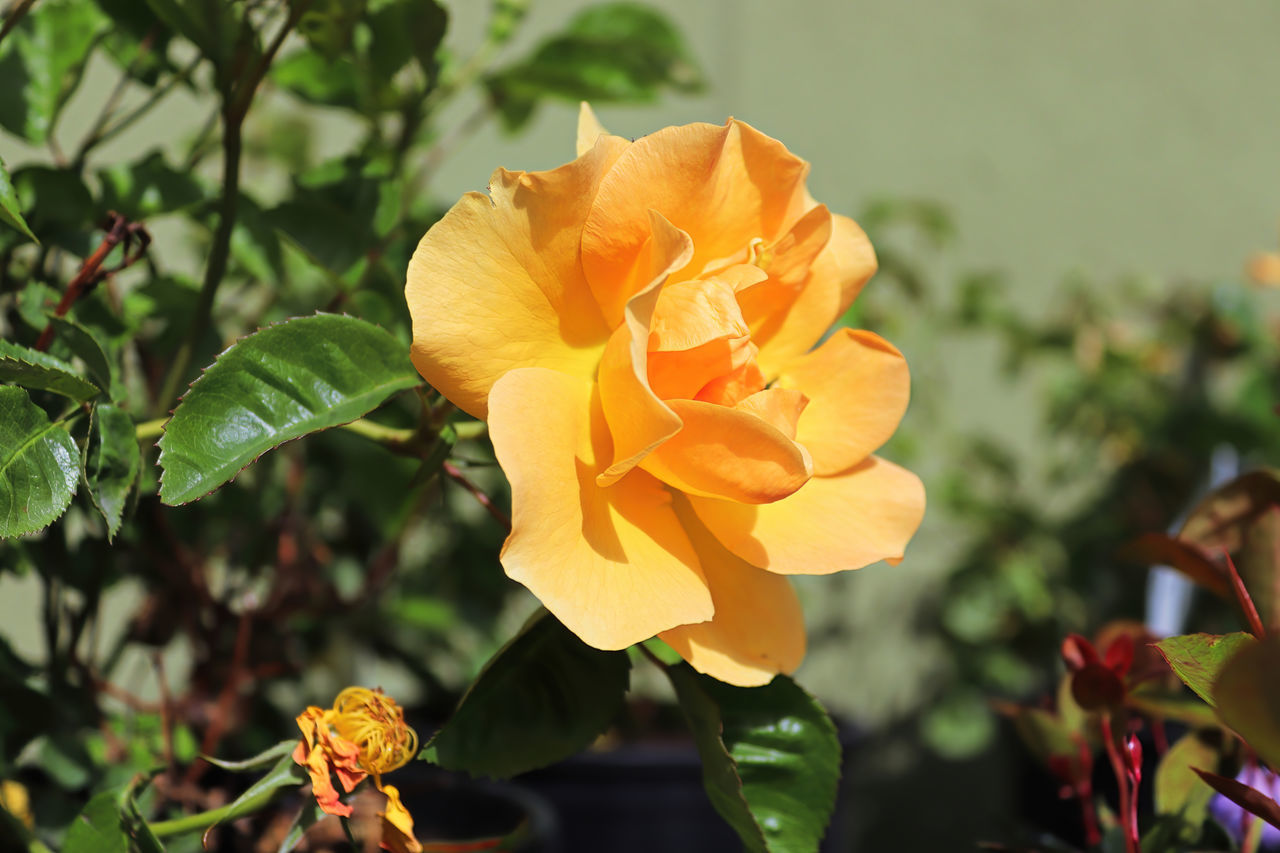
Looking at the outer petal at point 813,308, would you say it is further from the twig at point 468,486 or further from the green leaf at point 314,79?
the green leaf at point 314,79

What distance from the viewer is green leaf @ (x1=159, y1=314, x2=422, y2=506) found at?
252 mm

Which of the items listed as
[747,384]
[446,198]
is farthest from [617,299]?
[446,198]

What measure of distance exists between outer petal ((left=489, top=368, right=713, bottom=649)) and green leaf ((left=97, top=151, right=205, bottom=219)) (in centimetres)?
19

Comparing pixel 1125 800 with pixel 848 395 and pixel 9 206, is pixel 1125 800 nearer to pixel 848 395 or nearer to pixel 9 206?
pixel 848 395

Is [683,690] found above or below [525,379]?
below

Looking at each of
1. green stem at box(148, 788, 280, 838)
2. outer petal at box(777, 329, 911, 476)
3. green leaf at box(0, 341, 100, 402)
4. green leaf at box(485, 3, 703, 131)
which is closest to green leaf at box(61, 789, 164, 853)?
green stem at box(148, 788, 280, 838)

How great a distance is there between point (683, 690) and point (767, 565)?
0.05 m

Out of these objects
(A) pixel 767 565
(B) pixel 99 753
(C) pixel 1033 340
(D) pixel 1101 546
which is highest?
(A) pixel 767 565

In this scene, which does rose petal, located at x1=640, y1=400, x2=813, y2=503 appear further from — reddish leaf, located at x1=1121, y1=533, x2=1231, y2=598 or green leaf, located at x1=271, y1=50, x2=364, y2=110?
green leaf, located at x1=271, y1=50, x2=364, y2=110

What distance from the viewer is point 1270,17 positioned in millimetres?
1317

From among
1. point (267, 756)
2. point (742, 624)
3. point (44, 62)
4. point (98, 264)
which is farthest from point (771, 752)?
point (44, 62)

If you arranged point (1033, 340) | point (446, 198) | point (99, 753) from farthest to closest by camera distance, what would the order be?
point (1033, 340) < point (446, 198) < point (99, 753)

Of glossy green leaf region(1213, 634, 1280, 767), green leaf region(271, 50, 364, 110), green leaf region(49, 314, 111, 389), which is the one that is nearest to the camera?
glossy green leaf region(1213, 634, 1280, 767)

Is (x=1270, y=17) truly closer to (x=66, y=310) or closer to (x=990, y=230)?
(x=990, y=230)
